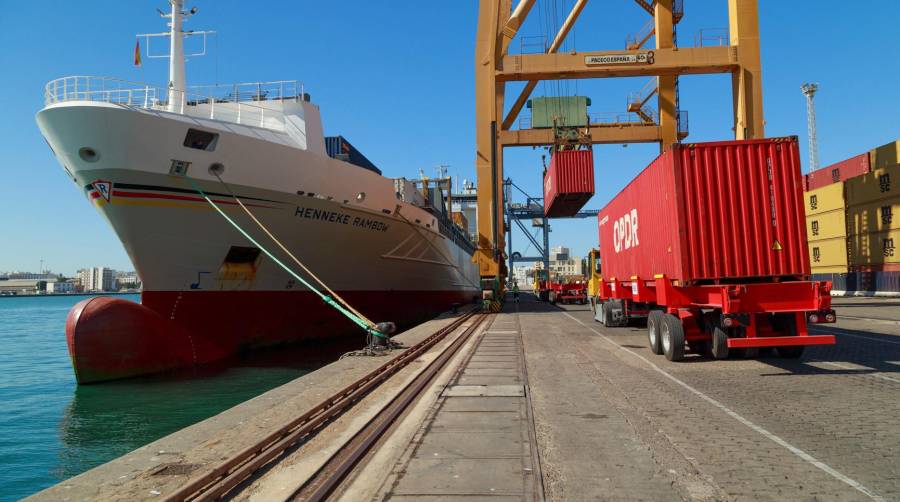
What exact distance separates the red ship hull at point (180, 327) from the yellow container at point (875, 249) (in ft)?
115

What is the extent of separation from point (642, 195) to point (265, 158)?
31.6 feet

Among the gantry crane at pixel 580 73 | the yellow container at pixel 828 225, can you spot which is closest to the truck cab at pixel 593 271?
the gantry crane at pixel 580 73

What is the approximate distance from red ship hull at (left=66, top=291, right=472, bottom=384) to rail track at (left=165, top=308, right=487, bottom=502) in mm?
7066

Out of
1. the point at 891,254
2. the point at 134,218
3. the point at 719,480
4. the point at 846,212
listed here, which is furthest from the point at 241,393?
the point at 846,212

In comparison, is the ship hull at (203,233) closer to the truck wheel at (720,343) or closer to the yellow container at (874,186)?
the truck wheel at (720,343)

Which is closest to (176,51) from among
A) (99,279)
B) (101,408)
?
(101,408)

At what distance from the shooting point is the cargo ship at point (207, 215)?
12344 millimetres

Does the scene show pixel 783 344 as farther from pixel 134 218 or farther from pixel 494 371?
pixel 134 218

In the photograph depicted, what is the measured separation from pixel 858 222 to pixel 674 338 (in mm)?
36311

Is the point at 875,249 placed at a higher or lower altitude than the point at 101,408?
higher

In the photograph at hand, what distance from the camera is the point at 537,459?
4.63 m

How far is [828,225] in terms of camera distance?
40375mm

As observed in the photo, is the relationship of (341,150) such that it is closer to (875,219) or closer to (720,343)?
(720,343)

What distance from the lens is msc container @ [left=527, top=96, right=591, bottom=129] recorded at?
101 feet
